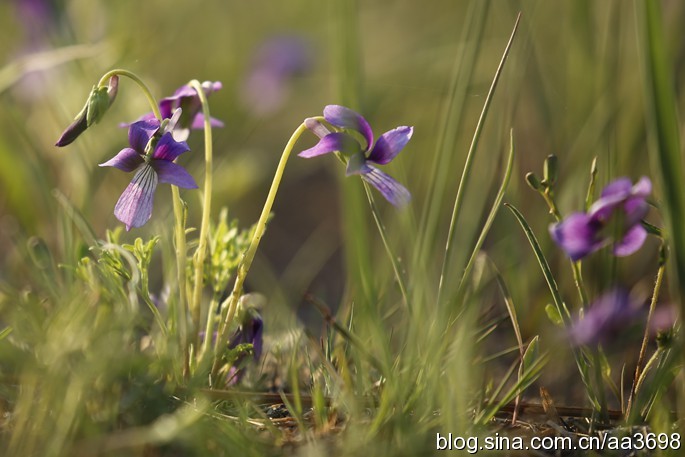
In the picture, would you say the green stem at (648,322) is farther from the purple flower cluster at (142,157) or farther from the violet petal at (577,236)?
the purple flower cluster at (142,157)


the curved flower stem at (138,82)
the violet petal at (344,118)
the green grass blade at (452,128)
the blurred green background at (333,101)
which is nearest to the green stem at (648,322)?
the blurred green background at (333,101)

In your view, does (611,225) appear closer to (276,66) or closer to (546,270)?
(546,270)

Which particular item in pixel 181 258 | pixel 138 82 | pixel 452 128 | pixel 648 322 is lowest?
pixel 648 322

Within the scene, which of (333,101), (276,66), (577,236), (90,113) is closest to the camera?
(577,236)

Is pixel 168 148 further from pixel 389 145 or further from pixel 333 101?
pixel 333 101

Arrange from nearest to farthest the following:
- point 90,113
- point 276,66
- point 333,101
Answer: point 90,113 < point 333,101 < point 276,66

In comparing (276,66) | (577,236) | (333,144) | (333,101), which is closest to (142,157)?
(333,144)

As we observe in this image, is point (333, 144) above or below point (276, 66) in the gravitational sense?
above

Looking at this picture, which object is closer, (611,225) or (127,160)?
(611,225)
